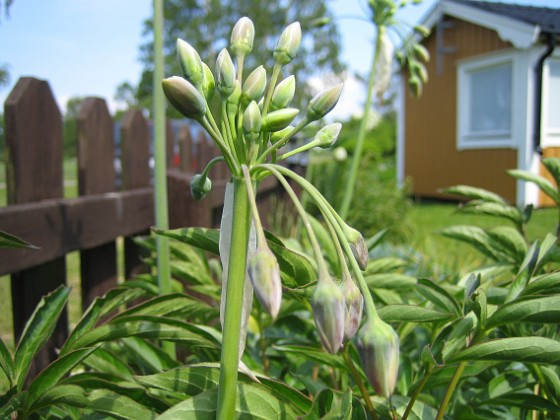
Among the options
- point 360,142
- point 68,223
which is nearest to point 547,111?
point 360,142

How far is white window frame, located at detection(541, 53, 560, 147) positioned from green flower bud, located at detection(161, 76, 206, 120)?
9.77 m

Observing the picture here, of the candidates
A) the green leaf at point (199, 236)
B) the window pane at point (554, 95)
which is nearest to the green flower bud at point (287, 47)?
the green leaf at point (199, 236)

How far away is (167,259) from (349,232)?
59cm

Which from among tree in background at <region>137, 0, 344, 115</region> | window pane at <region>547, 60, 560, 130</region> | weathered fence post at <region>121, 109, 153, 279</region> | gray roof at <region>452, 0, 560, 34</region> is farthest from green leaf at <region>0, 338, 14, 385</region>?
tree in background at <region>137, 0, 344, 115</region>

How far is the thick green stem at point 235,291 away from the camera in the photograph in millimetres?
524

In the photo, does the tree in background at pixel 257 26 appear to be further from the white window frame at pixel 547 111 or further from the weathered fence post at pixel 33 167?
the weathered fence post at pixel 33 167

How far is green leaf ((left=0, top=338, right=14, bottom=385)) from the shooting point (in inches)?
30.6

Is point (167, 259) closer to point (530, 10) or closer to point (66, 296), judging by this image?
point (66, 296)

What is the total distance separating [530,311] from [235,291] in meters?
0.41

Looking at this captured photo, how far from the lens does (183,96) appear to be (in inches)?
20.6

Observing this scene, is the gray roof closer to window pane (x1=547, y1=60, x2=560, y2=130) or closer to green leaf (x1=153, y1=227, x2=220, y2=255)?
window pane (x1=547, y1=60, x2=560, y2=130)

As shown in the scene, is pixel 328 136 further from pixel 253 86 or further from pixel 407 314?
pixel 407 314

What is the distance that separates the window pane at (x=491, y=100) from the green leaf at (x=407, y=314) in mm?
10083

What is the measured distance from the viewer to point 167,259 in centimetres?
109
